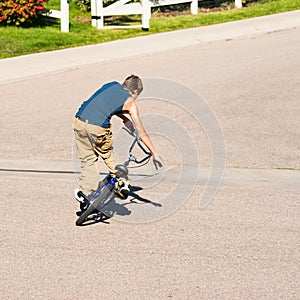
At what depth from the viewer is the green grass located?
1898cm

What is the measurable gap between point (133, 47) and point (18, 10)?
3067 mm

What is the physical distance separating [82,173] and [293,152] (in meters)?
3.86

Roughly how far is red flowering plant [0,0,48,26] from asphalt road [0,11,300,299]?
4.55 meters

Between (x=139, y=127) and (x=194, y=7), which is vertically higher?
(x=194, y=7)

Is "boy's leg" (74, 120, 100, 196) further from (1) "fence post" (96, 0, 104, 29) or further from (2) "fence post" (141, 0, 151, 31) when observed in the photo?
(1) "fence post" (96, 0, 104, 29)

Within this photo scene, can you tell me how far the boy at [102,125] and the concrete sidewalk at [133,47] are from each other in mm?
7859

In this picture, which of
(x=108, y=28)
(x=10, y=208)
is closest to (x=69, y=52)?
(x=108, y=28)

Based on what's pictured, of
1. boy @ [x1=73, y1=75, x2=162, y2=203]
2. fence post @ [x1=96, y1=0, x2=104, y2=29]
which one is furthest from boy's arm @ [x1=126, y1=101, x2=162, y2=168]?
fence post @ [x1=96, y1=0, x2=104, y2=29]

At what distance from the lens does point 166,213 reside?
8695 millimetres

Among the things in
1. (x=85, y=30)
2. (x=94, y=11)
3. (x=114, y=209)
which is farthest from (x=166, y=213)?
(x=94, y=11)

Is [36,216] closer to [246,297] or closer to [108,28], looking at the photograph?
[246,297]

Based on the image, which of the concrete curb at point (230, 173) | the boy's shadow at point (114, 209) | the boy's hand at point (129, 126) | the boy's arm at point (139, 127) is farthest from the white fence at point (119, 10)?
the boy's arm at point (139, 127)

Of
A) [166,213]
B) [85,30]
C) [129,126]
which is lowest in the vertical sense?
[166,213]

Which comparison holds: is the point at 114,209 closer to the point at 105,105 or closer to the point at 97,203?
the point at 97,203
